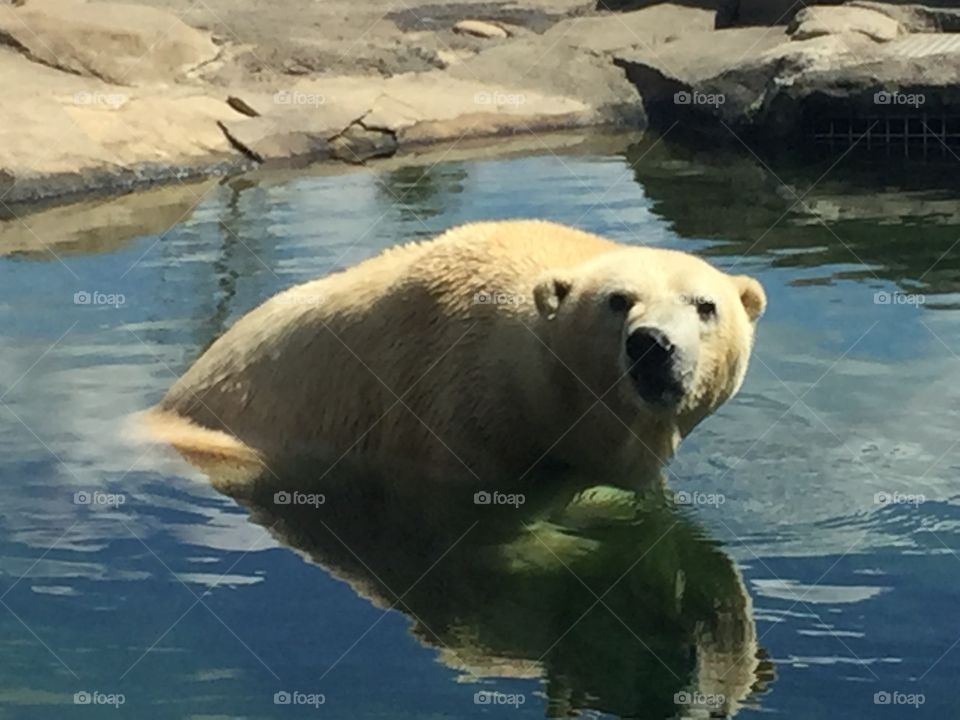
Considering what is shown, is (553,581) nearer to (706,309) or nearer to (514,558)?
(514,558)

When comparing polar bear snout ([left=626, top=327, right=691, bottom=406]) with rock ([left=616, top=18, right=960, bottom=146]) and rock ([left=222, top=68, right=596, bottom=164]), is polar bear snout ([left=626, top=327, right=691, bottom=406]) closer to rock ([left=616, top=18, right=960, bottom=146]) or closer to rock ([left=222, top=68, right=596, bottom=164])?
rock ([left=616, top=18, right=960, bottom=146])

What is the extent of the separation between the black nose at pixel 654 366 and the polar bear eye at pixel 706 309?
21 centimetres

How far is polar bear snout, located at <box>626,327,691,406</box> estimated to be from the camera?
4.71 meters

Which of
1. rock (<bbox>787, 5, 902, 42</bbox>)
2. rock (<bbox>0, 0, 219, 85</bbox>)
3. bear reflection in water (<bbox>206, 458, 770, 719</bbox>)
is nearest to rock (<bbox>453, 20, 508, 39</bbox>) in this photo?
rock (<bbox>0, 0, 219, 85</bbox>)

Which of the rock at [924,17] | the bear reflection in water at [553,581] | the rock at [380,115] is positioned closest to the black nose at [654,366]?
the bear reflection in water at [553,581]

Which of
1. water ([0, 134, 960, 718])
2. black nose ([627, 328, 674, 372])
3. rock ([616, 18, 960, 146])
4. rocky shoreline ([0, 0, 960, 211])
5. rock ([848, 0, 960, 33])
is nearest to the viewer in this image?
water ([0, 134, 960, 718])

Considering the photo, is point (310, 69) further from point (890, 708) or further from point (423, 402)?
point (890, 708)

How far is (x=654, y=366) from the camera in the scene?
4.79m

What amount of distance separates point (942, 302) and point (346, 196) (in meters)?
4.82

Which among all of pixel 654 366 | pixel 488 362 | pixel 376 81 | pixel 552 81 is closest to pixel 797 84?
pixel 552 81

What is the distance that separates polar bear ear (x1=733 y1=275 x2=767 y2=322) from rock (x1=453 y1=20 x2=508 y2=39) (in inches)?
490

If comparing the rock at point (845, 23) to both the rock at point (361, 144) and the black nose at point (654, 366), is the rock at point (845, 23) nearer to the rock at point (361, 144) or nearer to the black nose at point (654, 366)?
the rock at point (361, 144)

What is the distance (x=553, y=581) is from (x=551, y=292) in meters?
0.91

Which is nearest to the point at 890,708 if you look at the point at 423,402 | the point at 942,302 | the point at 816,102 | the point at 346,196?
the point at 423,402
